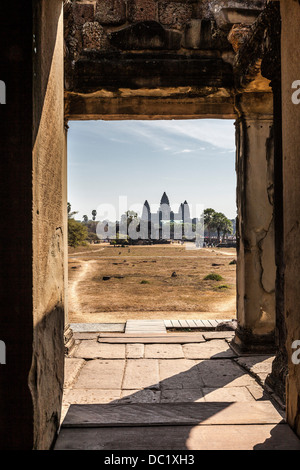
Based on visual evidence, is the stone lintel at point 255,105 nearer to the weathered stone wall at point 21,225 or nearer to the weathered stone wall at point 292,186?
the weathered stone wall at point 292,186

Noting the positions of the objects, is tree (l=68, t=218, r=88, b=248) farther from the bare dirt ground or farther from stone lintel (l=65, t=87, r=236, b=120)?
stone lintel (l=65, t=87, r=236, b=120)

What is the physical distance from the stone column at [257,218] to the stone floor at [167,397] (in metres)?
0.53

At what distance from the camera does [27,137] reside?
1.73 metres

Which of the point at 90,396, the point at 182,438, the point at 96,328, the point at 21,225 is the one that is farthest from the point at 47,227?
the point at 96,328

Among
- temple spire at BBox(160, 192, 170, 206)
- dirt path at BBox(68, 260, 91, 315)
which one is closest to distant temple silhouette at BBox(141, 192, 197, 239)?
temple spire at BBox(160, 192, 170, 206)

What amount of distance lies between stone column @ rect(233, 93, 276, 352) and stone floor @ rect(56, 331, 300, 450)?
527 millimetres

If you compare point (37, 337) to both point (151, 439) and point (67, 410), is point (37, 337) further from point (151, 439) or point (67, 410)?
point (67, 410)

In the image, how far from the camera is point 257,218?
4.60 meters

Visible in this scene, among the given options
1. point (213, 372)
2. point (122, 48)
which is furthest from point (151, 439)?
point (122, 48)

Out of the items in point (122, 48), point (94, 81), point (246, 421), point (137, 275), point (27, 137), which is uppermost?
point (122, 48)

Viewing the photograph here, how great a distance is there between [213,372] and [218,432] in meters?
1.63

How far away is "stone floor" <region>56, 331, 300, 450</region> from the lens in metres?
2.28

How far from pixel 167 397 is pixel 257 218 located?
251cm

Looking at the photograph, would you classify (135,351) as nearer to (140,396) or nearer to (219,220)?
(140,396)
